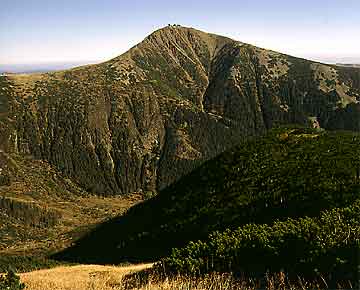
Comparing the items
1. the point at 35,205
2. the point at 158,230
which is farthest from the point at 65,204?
the point at 158,230

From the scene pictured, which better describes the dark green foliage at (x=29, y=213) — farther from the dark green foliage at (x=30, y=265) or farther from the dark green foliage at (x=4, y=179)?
the dark green foliage at (x=30, y=265)

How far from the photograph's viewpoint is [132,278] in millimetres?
18000

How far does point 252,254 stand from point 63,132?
6729 inches

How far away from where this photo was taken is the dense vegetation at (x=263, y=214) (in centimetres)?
1505

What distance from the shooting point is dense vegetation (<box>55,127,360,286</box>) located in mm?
15051

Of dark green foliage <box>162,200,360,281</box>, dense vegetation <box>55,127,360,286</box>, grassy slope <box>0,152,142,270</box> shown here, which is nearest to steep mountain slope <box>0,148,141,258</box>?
grassy slope <box>0,152,142,270</box>

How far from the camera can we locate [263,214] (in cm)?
3453

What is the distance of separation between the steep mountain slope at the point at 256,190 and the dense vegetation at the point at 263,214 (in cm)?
12

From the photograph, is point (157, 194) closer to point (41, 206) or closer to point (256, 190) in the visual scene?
point (256, 190)

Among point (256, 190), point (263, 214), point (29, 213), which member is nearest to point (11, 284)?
point (263, 214)

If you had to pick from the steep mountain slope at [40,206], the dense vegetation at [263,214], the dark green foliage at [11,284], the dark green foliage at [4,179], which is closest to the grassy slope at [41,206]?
the steep mountain slope at [40,206]

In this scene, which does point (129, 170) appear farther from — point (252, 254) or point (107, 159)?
point (252, 254)

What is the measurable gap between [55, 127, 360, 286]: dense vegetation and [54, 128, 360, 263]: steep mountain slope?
12cm

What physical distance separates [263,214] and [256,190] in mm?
7730
